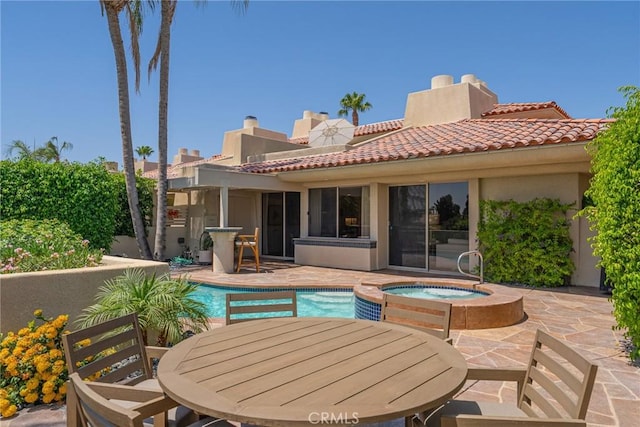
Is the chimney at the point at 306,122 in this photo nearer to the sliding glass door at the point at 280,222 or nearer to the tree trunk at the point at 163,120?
the sliding glass door at the point at 280,222

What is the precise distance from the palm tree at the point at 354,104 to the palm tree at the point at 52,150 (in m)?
22.6

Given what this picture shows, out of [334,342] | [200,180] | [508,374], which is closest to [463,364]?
[508,374]

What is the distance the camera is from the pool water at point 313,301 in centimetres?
857

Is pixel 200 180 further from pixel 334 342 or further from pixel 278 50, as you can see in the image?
Answer: pixel 334 342

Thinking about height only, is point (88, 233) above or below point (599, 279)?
above

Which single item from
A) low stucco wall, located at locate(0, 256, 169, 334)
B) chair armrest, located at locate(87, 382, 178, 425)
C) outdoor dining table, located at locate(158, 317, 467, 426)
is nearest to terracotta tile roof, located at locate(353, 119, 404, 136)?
low stucco wall, located at locate(0, 256, 169, 334)

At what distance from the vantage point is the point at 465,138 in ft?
35.2

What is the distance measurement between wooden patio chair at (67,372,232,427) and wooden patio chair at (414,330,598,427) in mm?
1440

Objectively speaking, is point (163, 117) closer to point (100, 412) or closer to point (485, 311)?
point (485, 311)

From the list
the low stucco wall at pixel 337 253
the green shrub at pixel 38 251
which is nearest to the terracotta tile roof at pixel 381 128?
the low stucco wall at pixel 337 253

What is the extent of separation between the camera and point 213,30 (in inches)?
538

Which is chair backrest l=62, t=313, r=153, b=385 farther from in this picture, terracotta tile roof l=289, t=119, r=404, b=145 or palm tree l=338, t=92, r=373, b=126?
palm tree l=338, t=92, r=373, b=126

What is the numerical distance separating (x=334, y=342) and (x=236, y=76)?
14.3 meters

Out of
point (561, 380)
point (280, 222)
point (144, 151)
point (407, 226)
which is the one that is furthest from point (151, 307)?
point (144, 151)
